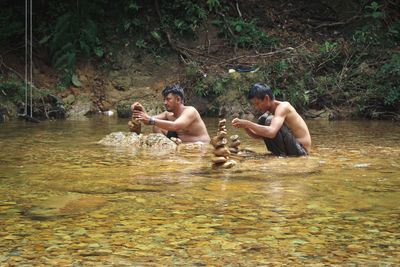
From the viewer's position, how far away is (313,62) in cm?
1441

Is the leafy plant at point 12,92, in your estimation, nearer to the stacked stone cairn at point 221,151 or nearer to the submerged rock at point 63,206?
the stacked stone cairn at point 221,151

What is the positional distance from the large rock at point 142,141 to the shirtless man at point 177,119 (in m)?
0.15

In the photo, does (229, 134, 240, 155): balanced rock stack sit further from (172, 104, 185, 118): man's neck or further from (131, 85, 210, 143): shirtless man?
(172, 104, 185, 118): man's neck

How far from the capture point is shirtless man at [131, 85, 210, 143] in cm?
774

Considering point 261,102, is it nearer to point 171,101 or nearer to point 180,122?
point 180,122

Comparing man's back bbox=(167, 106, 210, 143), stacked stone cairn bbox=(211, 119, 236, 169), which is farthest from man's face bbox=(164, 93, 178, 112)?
stacked stone cairn bbox=(211, 119, 236, 169)

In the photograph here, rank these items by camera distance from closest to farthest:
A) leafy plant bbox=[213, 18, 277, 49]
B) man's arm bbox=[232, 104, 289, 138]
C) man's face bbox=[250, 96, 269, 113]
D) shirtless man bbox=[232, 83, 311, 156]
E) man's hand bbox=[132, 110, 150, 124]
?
man's arm bbox=[232, 104, 289, 138], shirtless man bbox=[232, 83, 311, 156], man's face bbox=[250, 96, 269, 113], man's hand bbox=[132, 110, 150, 124], leafy plant bbox=[213, 18, 277, 49]

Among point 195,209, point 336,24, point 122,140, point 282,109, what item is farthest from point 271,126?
point 336,24

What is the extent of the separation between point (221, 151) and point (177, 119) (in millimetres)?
1977

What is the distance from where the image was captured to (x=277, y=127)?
6.71 meters

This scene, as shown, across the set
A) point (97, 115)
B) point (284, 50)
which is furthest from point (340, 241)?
point (284, 50)

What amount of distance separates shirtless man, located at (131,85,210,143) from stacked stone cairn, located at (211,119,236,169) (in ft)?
5.68

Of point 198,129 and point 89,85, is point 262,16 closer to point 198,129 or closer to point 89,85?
point 89,85

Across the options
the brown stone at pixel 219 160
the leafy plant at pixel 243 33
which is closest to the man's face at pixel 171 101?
the brown stone at pixel 219 160
